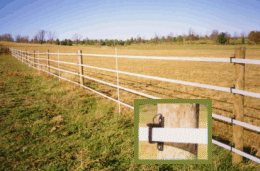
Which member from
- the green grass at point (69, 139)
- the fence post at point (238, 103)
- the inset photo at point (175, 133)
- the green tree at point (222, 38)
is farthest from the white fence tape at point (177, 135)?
the green tree at point (222, 38)

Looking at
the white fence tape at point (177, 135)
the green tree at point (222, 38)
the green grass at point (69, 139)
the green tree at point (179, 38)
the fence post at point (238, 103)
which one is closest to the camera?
the white fence tape at point (177, 135)

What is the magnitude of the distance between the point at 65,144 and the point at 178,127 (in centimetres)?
202

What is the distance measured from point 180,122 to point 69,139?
2117 millimetres

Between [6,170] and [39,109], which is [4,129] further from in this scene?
[6,170]

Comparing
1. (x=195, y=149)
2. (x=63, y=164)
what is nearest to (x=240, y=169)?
(x=195, y=149)

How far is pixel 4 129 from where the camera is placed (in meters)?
3.31

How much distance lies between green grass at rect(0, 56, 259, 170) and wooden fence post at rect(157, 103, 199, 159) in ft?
1.72

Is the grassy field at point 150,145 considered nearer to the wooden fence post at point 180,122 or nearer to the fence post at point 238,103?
the wooden fence post at point 180,122

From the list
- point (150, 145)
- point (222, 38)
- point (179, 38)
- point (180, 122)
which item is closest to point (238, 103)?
point (180, 122)

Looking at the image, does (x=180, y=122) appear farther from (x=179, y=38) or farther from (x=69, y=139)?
(x=179, y=38)

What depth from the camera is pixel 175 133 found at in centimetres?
144

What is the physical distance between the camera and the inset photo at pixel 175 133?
145cm

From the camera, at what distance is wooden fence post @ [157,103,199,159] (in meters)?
1.50

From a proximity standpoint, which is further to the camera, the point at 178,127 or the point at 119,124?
the point at 119,124
